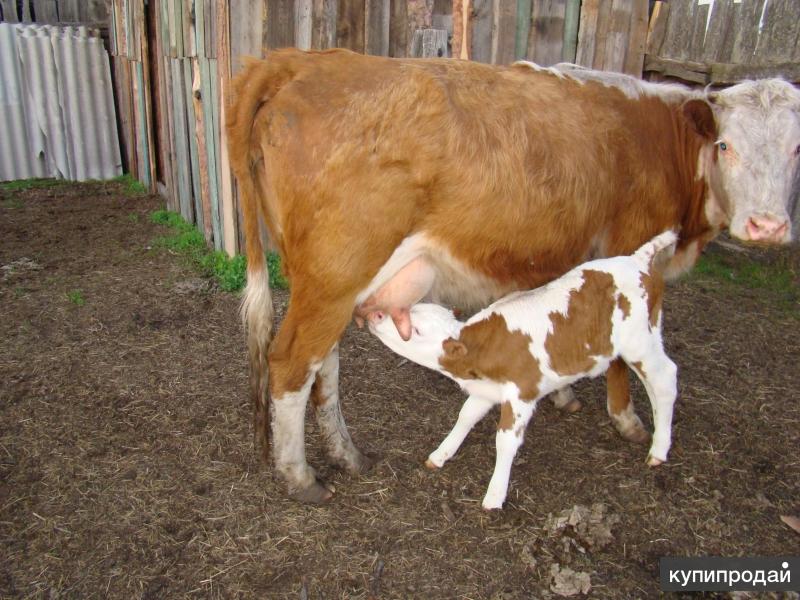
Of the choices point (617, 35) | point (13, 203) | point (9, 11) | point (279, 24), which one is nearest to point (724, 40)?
point (617, 35)

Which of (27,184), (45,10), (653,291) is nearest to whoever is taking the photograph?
(653,291)

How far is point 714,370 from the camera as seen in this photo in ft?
15.8

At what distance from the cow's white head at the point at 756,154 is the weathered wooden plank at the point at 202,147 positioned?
4321mm

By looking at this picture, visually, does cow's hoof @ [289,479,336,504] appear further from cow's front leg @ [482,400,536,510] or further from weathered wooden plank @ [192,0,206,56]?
weathered wooden plank @ [192,0,206,56]

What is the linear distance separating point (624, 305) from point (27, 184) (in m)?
8.64

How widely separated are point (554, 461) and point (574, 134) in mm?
1795

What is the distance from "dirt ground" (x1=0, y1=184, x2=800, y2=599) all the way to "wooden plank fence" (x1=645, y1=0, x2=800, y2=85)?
2498mm

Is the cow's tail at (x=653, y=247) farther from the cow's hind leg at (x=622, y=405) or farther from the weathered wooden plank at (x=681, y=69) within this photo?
the weathered wooden plank at (x=681, y=69)

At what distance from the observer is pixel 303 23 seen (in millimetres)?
5594

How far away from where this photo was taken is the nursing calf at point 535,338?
126 inches

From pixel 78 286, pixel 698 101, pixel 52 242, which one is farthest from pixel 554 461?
pixel 52 242

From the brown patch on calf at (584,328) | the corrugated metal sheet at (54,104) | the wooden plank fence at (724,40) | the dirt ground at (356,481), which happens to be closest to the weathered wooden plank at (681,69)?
the wooden plank fence at (724,40)

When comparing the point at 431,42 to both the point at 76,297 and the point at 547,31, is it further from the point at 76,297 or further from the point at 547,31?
the point at 76,297

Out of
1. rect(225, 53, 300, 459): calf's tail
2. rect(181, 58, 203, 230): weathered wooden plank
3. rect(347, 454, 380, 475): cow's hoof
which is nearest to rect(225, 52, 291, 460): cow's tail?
rect(225, 53, 300, 459): calf's tail
